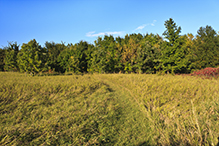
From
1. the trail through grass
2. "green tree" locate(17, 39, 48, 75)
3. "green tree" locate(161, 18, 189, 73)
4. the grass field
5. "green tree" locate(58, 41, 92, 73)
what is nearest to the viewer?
the grass field

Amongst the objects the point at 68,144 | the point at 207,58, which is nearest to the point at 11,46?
the point at 68,144

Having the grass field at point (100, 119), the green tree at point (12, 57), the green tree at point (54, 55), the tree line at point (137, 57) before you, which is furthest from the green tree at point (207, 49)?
the green tree at point (12, 57)

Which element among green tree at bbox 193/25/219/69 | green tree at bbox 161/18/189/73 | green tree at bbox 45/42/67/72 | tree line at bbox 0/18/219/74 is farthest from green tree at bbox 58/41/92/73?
Answer: green tree at bbox 193/25/219/69

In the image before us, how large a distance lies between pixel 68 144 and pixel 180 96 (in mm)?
6111

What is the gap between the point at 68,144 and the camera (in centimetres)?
363

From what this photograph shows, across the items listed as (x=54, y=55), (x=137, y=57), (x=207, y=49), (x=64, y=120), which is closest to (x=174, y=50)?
(x=137, y=57)

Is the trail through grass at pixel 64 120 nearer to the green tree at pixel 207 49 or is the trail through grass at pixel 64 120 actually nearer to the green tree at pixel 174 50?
the green tree at pixel 174 50

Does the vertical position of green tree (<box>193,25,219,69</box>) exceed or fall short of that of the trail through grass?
it exceeds it

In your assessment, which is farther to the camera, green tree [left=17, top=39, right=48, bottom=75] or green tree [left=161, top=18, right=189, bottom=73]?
green tree [left=161, top=18, right=189, bottom=73]

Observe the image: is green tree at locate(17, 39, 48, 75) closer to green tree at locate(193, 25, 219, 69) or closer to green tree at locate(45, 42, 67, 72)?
green tree at locate(45, 42, 67, 72)

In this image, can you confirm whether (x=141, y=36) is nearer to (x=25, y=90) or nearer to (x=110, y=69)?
(x=110, y=69)

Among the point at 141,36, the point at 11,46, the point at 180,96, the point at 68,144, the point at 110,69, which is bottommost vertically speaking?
the point at 68,144

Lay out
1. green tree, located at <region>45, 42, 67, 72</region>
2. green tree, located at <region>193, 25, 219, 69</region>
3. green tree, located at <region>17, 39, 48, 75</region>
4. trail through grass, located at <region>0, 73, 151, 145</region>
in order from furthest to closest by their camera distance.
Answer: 1. green tree, located at <region>45, 42, 67, 72</region>
2. green tree, located at <region>193, 25, 219, 69</region>
3. green tree, located at <region>17, 39, 48, 75</region>
4. trail through grass, located at <region>0, 73, 151, 145</region>

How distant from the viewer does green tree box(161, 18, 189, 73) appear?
1700 cm
